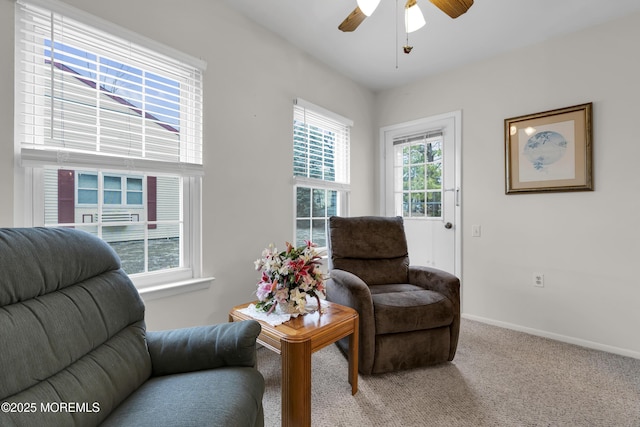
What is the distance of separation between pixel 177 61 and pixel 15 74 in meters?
0.79

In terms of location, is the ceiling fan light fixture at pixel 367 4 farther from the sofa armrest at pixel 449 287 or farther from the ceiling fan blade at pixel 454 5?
the sofa armrest at pixel 449 287

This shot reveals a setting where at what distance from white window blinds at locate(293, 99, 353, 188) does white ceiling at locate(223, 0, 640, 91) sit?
547 mm

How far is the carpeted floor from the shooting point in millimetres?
1520

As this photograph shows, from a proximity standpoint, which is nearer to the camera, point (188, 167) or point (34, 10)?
point (34, 10)

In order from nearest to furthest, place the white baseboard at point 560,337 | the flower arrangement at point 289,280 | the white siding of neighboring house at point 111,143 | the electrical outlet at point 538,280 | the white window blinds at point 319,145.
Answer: the white siding of neighboring house at point 111,143 → the flower arrangement at point 289,280 → the white baseboard at point 560,337 → the electrical outlet at point 538,280 → the white window blinds at point 319,145

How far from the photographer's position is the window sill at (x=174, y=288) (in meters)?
1.68

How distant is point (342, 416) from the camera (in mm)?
1530

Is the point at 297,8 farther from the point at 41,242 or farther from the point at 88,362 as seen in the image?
the point at 88,362

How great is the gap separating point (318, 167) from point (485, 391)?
2.20 meters

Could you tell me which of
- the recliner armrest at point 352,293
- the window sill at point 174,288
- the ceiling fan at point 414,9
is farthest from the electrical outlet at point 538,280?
the window sill at point 174,288

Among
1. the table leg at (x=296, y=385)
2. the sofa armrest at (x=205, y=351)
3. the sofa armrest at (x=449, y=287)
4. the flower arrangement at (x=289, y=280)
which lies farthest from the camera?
the sofa armrest at (x=449, y=287)

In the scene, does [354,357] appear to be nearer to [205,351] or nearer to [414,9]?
[205,351]

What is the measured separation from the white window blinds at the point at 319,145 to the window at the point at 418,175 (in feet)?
2.25

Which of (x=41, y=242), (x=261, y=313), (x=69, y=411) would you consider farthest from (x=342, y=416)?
(x=41, y=242)
